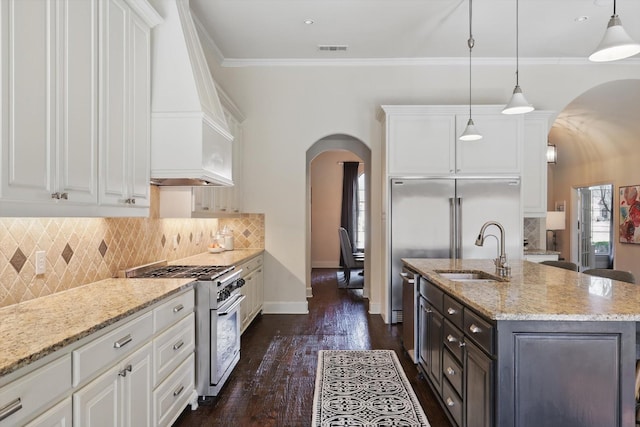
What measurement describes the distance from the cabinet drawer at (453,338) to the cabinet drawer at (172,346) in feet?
5.50

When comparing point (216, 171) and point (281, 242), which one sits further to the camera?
point (281, 242)

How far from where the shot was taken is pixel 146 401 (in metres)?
2.10

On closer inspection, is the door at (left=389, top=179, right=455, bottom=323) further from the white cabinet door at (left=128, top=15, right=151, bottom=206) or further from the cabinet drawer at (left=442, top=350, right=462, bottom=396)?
the white cabinet door at (left=128, top=15, right=151, bottom=206)

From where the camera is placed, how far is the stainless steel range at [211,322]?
2848 mm

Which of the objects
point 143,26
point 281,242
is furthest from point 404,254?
point 143,26

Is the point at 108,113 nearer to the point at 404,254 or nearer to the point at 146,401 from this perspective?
the point at 146,401

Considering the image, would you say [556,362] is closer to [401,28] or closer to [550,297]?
[550,297]

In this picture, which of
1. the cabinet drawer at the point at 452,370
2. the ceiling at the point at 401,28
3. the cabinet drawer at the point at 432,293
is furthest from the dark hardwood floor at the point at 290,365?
the ceiling at the point at 401,28

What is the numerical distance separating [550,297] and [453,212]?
274 centimetres

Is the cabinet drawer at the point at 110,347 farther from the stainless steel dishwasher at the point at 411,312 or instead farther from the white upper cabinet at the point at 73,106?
the stainless steel dishwasher at the point at 411,312

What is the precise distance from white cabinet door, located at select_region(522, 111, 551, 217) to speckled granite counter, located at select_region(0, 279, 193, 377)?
430cm

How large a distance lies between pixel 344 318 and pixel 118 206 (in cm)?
360

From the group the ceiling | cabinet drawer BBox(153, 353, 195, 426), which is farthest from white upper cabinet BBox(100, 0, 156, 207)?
the ceiling

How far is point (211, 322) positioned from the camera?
9.38ft
